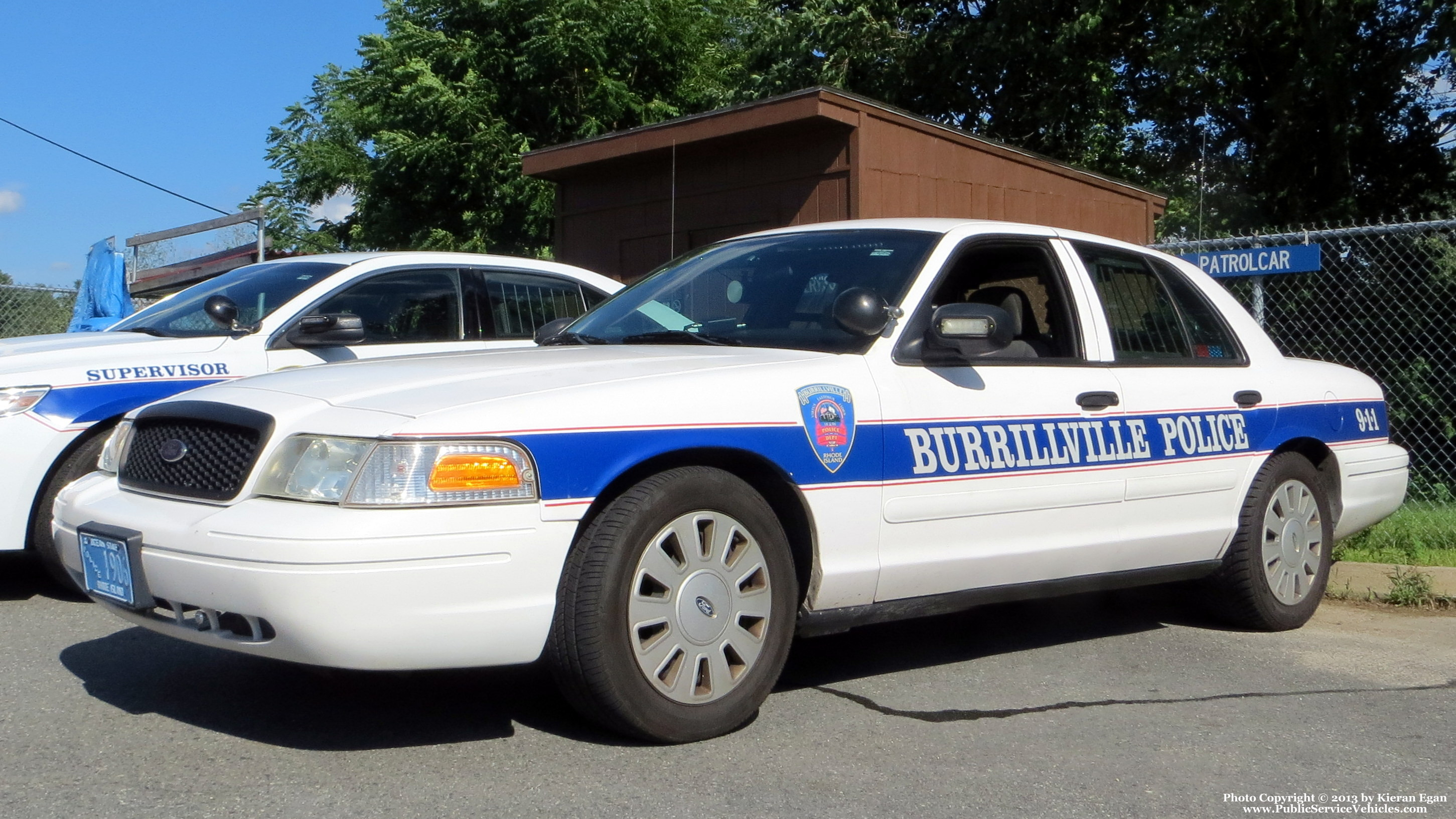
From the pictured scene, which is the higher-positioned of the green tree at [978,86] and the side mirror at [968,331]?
the green tree at [978,86]

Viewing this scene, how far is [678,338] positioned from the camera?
4.54m

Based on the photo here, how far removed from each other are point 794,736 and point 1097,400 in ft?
5.64

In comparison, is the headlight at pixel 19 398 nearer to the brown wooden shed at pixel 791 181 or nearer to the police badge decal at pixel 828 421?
the police badge decal at pixel 828 421

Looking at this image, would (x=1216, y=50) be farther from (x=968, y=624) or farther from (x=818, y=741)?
(x=818, y=741)

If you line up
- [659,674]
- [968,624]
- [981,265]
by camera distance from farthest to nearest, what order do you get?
[968,624], [981,265], [659,674]

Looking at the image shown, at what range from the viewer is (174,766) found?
11.3 feet

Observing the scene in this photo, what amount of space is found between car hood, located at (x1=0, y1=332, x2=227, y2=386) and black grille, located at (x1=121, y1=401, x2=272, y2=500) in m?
1.95

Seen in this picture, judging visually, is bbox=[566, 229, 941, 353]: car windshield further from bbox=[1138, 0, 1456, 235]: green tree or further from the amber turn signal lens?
bbox=[1138, 0, 1456, 235]: green tree

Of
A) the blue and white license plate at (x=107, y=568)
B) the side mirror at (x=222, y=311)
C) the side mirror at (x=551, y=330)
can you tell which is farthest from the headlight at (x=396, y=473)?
the side mirror at (x=222, y=311)

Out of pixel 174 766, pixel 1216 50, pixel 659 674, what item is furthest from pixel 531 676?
pixel 1216 50

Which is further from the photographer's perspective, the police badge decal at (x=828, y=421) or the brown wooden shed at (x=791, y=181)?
the brown wooden shed at (x=791, y=181)

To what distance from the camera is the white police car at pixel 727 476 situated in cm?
331

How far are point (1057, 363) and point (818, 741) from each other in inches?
66.9

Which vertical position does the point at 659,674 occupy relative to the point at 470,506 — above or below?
below
